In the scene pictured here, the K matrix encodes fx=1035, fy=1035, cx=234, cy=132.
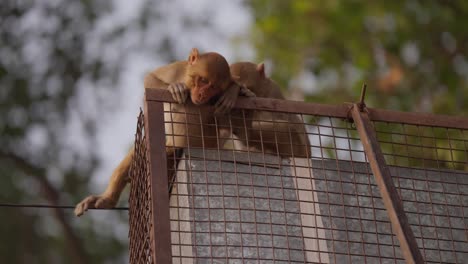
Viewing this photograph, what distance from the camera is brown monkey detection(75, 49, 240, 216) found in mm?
5035

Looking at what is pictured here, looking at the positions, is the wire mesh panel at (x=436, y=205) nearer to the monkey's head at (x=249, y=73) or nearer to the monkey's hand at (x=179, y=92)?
the monkey's hand at (x=179, y=92)

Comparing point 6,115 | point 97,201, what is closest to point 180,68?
point 97,201

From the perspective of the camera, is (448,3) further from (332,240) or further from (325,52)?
(332,240)

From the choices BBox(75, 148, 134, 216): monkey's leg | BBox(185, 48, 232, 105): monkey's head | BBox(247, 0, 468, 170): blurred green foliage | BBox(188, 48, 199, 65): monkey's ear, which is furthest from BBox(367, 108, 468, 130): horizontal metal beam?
BBox(247, 0, 468, 170): blurred green foliage

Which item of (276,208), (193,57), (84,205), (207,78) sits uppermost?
(193,57)

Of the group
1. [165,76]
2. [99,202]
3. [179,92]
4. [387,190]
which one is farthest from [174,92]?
[99,202]

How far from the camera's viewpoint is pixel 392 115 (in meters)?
5.10

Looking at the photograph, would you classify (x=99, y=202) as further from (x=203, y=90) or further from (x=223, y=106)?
(x=223, y=106)

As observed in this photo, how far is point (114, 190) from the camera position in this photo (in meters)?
6.36

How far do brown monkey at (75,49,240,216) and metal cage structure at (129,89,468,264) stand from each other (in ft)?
0.18

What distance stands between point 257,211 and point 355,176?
0.58 meters

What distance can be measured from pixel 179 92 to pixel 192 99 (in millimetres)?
141

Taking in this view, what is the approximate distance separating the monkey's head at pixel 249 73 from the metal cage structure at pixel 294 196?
128cm

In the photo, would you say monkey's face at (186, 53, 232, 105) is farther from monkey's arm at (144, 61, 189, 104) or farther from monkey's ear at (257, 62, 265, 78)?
monkey's ear at (257, 62, 265, 78)
